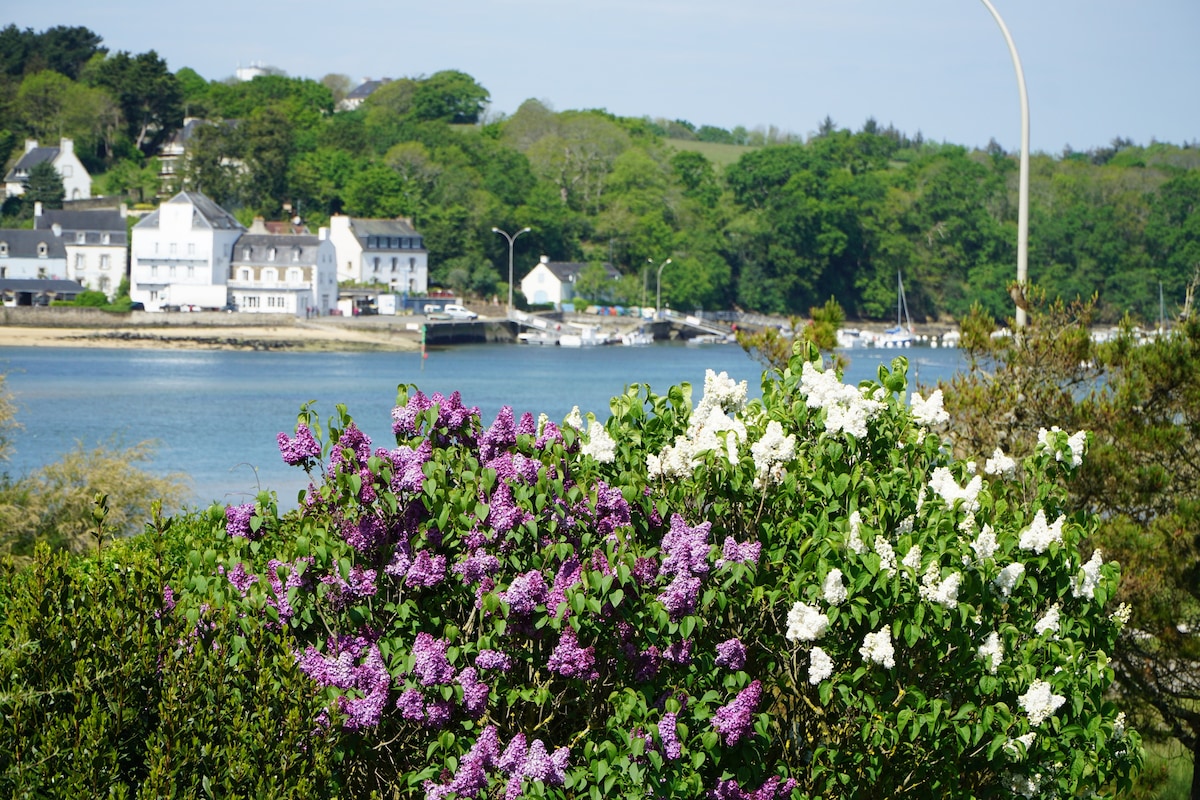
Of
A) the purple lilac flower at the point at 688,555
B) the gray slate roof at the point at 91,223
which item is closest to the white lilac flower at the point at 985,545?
the purple lilac flower at the point at 688,555

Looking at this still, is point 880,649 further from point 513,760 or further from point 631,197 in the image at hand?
point 631,197

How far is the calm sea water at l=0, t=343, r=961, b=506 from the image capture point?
41281mm

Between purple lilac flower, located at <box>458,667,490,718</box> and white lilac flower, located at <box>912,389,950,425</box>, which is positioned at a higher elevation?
white lilac flower, located at <box>912,389,950,425</box>

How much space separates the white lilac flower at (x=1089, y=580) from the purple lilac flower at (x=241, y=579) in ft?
12.4

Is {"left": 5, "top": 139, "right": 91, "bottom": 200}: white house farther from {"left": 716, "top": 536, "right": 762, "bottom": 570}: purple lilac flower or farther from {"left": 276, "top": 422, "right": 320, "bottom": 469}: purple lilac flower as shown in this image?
{"left": 716, "top": 536, "right": 762, "bottom": 570}: purple lilac flower

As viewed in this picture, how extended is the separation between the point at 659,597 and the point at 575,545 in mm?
633

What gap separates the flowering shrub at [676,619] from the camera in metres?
5.79

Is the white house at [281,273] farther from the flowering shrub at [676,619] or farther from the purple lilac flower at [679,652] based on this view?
the purple lilac flower at [679,652]

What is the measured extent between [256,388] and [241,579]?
200 feet

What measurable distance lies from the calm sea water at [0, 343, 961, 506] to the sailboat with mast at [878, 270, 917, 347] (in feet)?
36.3

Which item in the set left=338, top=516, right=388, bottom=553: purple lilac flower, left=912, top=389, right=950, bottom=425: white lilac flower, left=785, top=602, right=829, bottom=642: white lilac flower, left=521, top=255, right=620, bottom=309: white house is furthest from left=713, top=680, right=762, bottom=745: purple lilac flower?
left=521, top=255, right=620, bottom=309: white house

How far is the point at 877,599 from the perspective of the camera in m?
6.09

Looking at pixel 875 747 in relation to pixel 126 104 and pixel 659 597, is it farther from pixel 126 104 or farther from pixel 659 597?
pixel 126 104

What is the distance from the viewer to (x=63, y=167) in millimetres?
135250
